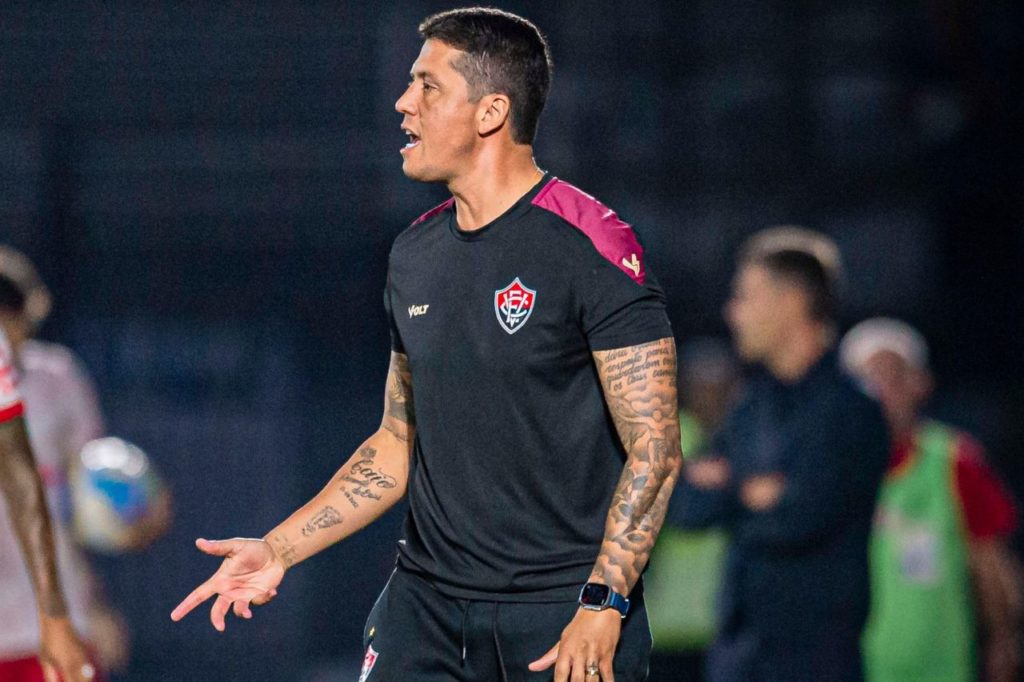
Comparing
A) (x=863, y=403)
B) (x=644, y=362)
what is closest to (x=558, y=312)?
(x=644, y=362)

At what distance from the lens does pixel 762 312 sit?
5.71 metres

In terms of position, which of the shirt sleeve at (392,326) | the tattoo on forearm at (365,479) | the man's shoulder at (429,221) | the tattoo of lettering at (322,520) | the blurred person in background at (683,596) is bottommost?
the blurred person in background at (683,596)

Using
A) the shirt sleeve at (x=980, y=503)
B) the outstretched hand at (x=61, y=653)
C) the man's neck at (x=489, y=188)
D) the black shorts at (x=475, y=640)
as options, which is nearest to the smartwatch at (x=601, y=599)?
the black shorts at (x=475, y=640)

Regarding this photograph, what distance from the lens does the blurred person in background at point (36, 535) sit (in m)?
4.29

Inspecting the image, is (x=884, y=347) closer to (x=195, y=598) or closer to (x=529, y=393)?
(x=529, y=393)

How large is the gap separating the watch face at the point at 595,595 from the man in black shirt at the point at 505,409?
0.15ft

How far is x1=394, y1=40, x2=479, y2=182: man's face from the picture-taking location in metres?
3.82

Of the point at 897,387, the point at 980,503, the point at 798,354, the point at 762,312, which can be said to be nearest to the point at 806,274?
the point at 762,312

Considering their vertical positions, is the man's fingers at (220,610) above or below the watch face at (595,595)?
below

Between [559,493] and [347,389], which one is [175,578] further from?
[559,493]

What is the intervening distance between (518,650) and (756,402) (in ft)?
7.45

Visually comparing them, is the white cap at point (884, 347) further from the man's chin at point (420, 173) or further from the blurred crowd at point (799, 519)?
the man's chin at point (420, 173)

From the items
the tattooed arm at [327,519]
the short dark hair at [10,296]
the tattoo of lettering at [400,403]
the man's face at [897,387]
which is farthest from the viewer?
the man's face at [897,387]

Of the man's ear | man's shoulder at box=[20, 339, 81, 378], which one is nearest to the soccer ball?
man's shoulder at box=[20, 339, 81, 378]
